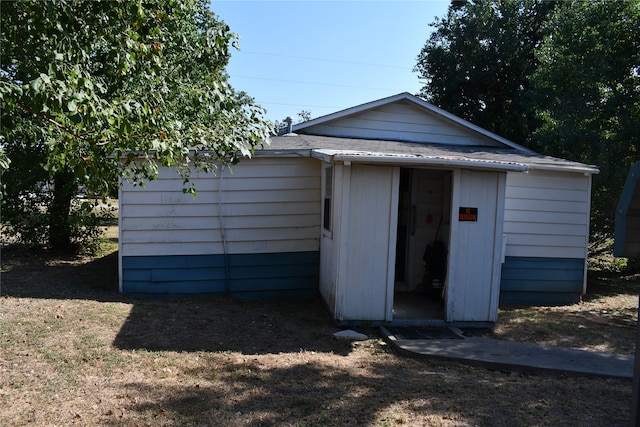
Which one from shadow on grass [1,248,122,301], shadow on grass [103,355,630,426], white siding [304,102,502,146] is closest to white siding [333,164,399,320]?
shadow on grass [103,355,630,426]

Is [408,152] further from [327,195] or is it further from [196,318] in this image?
[196,318]

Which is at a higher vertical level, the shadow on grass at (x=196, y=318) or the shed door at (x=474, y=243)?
the shed door at (x=474, y=243)

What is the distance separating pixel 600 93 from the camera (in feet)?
34.7

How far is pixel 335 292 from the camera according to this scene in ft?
22.3

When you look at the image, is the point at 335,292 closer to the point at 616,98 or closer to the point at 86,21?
the point at 86,21

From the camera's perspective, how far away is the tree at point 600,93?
401 inches

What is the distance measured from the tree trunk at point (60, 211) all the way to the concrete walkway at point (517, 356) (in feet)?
27.8

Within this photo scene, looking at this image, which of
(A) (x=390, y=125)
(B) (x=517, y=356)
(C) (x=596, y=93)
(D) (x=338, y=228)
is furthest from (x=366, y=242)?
(C) (x=596, y=93)

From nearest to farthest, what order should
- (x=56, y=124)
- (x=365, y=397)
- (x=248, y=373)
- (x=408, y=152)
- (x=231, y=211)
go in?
(x=56, y=124) → (x=365, y=397) → (x=248, y=373) → (x=231, y=211) → (x=408, y=152)

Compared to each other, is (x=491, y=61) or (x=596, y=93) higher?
(x=491, y=61)

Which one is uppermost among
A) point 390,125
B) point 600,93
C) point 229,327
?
point 600,93

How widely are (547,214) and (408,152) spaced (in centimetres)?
260

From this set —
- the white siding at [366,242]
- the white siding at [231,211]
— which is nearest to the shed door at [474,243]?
the white siding at [366,242]

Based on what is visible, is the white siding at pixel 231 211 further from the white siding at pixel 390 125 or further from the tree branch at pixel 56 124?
the tree branch at pixel 56 124
